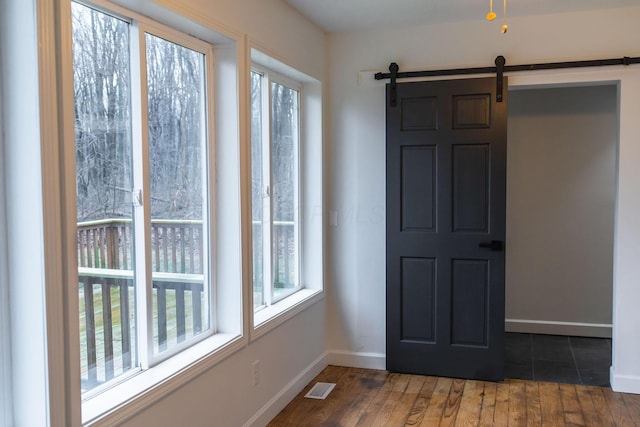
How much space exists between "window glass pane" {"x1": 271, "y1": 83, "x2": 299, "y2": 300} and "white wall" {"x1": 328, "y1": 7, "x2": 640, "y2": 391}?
357 millimetres

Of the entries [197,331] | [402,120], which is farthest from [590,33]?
[197,331]

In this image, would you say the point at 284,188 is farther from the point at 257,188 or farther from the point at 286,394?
the point at 286,394

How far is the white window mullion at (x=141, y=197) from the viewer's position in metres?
2.24

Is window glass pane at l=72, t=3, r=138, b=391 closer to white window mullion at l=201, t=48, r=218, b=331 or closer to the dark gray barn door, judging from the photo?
white window mullion at l=201, t=48, r=218, b=331

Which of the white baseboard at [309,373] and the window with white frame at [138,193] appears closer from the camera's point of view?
the window with white frame at [138,193]

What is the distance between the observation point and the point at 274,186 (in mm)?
3619

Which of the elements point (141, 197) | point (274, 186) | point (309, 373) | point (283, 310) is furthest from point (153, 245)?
point (309, 373)

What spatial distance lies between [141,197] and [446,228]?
7.50 feet

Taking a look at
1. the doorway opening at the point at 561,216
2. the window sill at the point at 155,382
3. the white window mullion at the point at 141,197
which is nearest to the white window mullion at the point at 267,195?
the window sill at the point at 155,382

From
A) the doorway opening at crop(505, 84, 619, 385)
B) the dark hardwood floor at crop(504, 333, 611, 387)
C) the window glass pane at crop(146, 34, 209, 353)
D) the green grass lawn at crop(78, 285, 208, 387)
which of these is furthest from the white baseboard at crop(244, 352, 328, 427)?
the doorway opening at crop(505, 84, 619, 385)

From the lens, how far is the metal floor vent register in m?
3.56

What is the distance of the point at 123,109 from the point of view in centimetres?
218

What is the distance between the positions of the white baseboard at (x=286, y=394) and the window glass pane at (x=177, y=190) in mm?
662

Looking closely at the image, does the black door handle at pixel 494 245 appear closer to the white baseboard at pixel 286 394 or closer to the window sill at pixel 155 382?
the white baseboard at pixel 286 394
